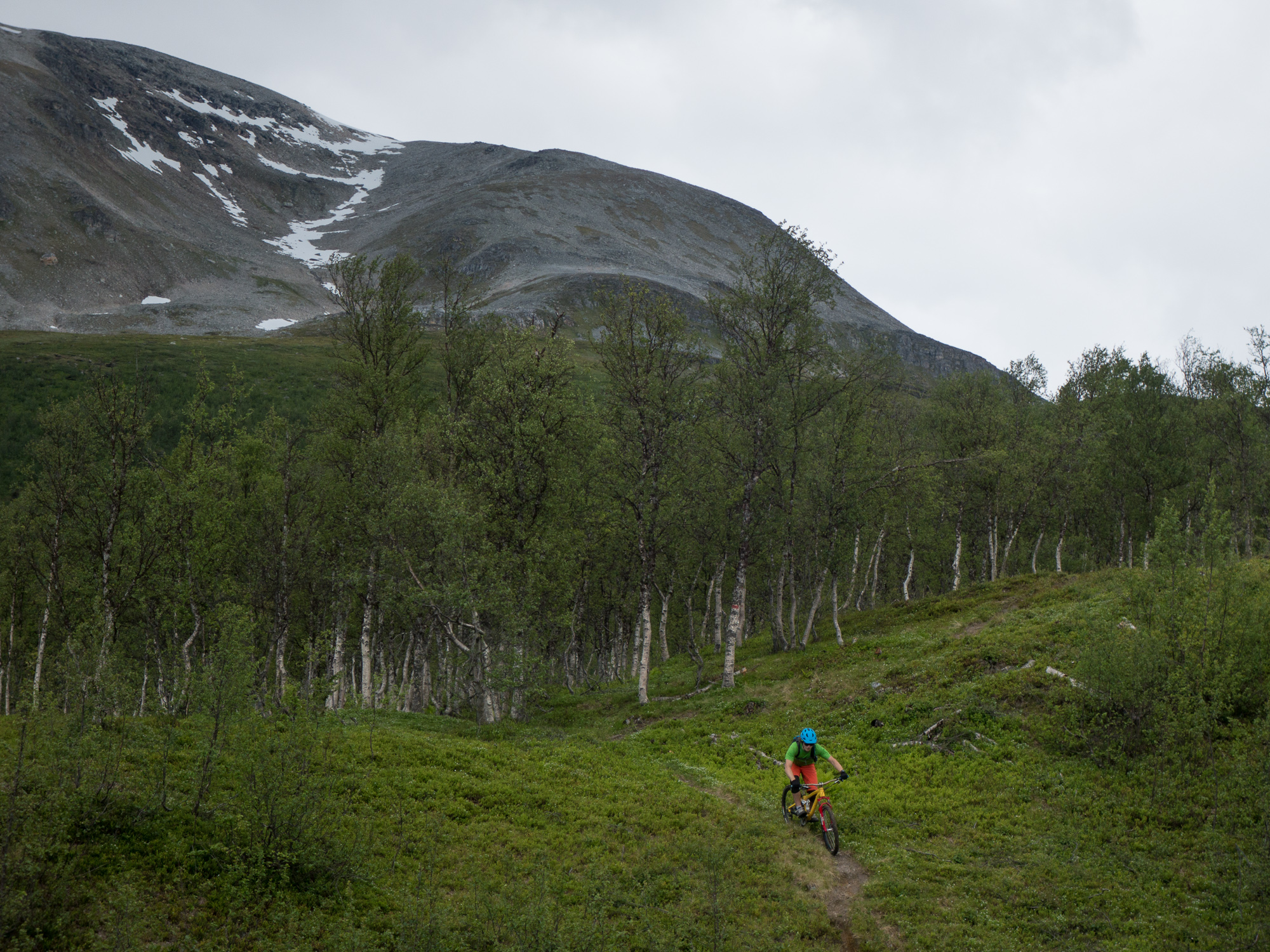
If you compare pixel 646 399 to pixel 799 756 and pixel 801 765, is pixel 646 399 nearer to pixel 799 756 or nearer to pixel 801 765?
pixel 799 756

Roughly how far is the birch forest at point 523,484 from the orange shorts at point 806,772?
10.9 meters

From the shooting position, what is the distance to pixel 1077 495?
52500 mm

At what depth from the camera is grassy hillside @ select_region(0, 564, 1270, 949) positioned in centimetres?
1043

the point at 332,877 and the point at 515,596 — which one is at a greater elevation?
the point at 515,596

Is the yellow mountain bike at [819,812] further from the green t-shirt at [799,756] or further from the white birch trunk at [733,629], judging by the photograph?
the white birch trunk at [733,629]

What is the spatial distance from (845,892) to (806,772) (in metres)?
2.95

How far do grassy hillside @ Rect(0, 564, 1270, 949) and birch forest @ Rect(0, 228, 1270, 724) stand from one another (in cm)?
207

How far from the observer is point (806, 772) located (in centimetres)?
1587

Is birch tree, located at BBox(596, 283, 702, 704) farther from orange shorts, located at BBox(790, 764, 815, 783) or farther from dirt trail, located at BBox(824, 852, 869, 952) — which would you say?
dirt trail, located at BBox(824, 852, 869, 952)

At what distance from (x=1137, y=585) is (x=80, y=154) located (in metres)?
258

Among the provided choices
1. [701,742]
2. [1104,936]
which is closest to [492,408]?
[701,742]

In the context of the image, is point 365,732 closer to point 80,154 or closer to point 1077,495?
point 1077,495

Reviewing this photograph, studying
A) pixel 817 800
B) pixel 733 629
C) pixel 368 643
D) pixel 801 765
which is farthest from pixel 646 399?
pixel 817 800

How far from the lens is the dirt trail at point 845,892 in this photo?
38.7ft
